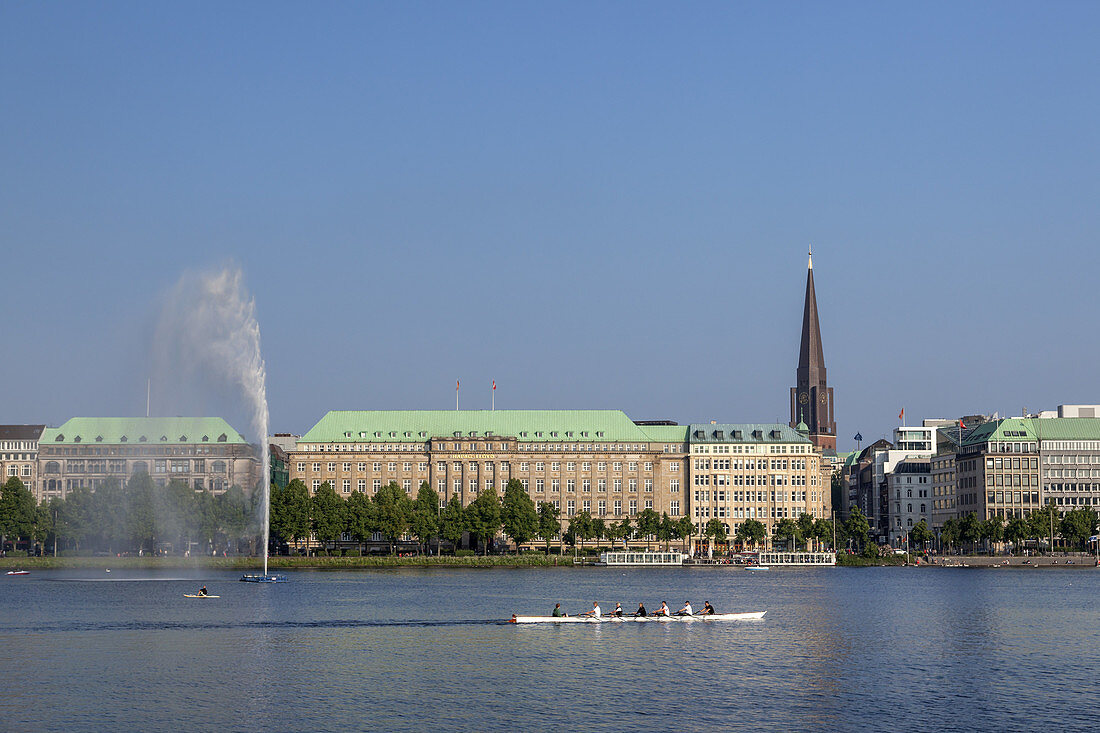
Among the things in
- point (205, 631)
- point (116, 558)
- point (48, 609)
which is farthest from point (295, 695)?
point (116, 558)

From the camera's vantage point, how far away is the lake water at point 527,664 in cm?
5775

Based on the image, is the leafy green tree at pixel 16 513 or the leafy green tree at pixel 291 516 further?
the leafy green tree at pixel 291 516

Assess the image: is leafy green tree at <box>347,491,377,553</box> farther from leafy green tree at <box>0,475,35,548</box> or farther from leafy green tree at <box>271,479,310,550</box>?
leafy green tree at <box>0,475,35,548</box>

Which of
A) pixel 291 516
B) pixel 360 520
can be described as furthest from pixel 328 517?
pixel 291 516

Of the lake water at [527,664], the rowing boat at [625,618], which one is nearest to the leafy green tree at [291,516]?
the lake water at [527,664]

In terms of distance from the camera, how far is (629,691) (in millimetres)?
64000

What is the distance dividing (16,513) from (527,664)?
139m

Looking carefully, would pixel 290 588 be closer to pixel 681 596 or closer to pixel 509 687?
pixel 681 596

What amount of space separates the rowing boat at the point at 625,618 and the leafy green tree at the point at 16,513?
118 m

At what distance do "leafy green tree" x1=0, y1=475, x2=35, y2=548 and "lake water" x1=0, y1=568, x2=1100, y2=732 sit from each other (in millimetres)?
68310

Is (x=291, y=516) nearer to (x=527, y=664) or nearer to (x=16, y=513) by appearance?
(x=16, y=513)

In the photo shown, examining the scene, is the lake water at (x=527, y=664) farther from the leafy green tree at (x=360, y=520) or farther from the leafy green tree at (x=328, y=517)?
the leafy green tree at (x=360, y=520)

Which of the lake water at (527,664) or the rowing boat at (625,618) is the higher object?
the rowing boat at (625,618)

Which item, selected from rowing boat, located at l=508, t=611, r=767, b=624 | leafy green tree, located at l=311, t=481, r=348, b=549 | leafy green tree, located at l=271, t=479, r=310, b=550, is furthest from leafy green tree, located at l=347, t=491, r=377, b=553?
rowing boat, located at l=508, t=611, r=767, b=624
